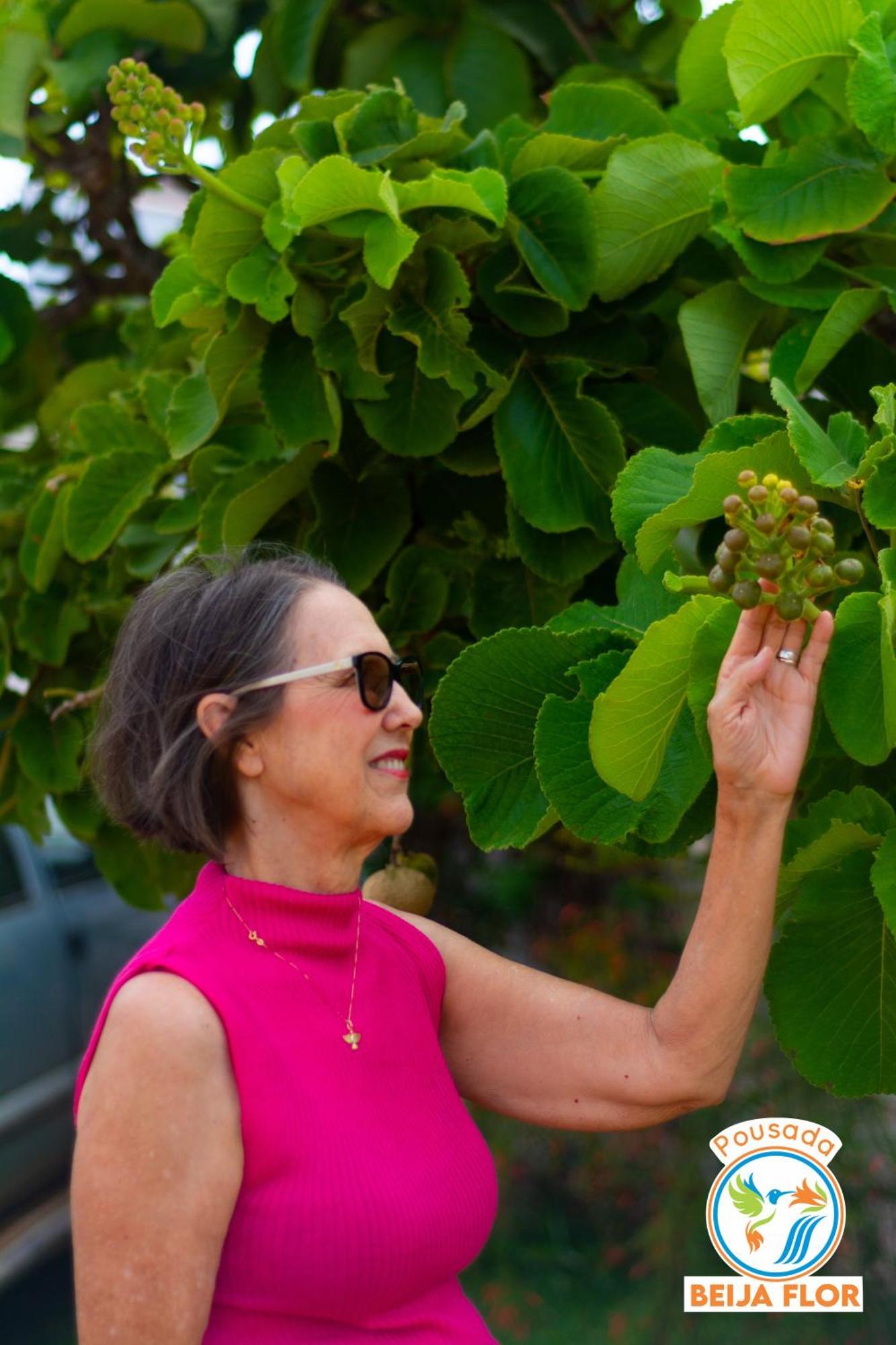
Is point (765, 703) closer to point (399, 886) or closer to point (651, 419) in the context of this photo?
point (651, 419)

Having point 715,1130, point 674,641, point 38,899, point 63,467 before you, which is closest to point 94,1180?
point 674,641

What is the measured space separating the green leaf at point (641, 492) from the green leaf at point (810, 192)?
12.6 inches

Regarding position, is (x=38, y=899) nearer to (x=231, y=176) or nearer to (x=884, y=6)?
(x=231, y=176)

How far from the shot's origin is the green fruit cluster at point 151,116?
1359 millimetres

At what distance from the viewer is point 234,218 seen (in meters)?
1.45

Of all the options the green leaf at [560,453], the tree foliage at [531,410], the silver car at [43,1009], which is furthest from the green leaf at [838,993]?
the silver car at [43,1009]

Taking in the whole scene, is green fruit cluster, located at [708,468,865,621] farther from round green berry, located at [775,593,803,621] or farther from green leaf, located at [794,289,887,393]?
green leaf, located at [794,289,887,393]

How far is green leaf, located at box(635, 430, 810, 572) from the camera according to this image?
1072mm

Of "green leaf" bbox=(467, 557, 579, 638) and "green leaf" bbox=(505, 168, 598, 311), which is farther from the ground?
"green leaf" bbox=(505, 168, 598, 311)

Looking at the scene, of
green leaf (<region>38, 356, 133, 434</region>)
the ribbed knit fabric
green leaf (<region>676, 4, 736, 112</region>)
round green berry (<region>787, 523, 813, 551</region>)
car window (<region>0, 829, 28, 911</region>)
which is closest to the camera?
round green berry (<region>787, 523, 813, 551</region>)

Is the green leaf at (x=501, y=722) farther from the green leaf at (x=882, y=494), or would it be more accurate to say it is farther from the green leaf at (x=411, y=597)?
the green leaf at (x=411, y=597)

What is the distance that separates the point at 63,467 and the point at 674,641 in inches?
45.3

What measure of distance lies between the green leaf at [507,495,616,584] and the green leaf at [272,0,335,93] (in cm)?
89

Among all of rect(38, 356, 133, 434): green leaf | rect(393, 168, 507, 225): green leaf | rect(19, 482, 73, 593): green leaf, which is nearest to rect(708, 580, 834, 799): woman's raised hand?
→ rect(393, 168, 507, 225): green leaf
